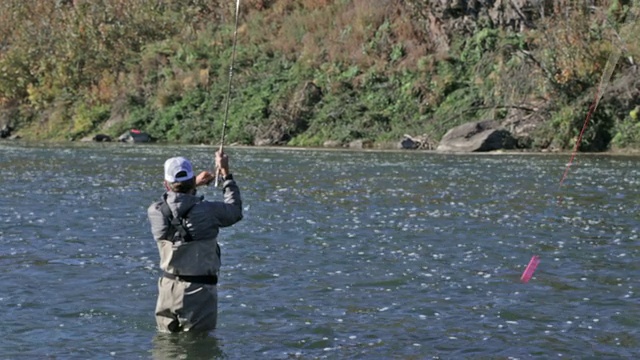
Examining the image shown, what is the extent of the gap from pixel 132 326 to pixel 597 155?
20894mm

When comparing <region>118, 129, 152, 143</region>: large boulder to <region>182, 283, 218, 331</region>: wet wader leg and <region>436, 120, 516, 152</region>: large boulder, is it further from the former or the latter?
<region>182, 283, 218, 331</region>: wet wader leg

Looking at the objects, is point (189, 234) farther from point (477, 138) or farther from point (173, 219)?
point (477, 138)

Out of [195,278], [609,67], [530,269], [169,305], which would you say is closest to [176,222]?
[195,278]

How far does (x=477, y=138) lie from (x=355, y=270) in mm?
19320

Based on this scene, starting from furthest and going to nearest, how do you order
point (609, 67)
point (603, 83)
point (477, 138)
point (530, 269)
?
point (477, 138) < point (603, 83) < point (609, 67) < point (530, 269)

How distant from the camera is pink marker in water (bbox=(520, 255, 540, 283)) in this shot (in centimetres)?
1138

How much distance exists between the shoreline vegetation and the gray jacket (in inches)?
789

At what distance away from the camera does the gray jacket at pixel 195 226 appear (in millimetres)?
8062

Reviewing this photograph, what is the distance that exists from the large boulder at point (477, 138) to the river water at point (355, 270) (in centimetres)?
770

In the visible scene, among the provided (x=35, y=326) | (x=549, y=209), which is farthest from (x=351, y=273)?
(x=549, y=209)

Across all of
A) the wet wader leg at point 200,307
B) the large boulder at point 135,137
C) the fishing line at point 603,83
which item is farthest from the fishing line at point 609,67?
the wet wader leg at point 200,307

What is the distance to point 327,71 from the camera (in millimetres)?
39406

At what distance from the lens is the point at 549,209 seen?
1712 centimetres

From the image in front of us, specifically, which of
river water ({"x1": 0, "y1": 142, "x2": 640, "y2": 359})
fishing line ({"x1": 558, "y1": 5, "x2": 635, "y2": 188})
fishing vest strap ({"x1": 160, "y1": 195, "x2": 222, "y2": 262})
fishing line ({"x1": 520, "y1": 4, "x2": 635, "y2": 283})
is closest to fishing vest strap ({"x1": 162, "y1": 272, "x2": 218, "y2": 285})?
fishing vest strap ({"x1": 160, "y1": 195, "x2": 222, "y2": 262})
